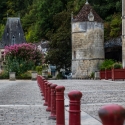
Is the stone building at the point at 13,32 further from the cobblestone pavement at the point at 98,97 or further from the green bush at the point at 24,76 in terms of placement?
the cobblestone pavement at the point at 98,97

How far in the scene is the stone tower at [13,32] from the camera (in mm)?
103625

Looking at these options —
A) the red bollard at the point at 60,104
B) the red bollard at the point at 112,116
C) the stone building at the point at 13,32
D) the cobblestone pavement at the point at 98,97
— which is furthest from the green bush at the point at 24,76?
the red bollard at the point at 112,116

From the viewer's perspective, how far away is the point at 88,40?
62688mm

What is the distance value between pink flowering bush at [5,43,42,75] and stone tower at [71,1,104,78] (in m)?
6.24

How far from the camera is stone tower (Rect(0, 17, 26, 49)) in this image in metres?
104

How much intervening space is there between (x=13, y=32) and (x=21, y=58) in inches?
1676

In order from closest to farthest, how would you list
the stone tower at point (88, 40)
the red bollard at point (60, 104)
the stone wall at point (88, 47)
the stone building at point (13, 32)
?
the red bollard at point (60, 104)
the stone tower at point (88, 40)
the stone wall at point (88, 47)
the stone building at point (13, 32)

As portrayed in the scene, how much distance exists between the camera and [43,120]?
31.2 feet

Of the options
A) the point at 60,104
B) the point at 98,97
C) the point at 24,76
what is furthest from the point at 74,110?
the point at 24,76

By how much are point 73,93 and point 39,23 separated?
83093 millimetres

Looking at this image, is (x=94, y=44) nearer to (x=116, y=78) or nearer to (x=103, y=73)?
(x=103, y=73)

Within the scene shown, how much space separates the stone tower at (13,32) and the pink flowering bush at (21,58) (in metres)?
38.1

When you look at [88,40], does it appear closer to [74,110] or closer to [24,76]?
[24,76]

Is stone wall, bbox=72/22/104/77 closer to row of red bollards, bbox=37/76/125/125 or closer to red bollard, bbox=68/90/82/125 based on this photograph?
row of red bollards, bbox=37/76/125/125
